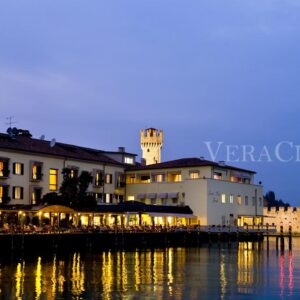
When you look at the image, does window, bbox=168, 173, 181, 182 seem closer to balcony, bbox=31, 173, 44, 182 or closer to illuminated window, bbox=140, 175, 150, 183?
illuminated window, bbox=140, 175, 150, 183

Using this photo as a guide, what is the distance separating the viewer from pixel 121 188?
103m

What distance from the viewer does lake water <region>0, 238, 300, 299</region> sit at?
4247 centimetres

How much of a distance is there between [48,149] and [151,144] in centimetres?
4986

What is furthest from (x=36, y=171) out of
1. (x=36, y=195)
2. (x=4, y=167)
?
(x=4, y=167)

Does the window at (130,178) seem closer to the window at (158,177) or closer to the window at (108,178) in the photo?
the window at (158,177)

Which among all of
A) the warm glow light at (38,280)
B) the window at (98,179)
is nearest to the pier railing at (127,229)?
the warm glow light at (38,280)

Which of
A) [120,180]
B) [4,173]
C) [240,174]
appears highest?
[240,174]

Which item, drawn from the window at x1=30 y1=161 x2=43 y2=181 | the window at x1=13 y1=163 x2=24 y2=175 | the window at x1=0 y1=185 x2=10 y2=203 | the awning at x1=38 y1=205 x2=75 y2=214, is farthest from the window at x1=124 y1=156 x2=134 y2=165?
the awning at x1=38 y1=205 x2=75 y2=214

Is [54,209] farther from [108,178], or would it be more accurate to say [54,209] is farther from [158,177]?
[158,177]

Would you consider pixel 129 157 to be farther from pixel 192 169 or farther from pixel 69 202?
pixel 69 202

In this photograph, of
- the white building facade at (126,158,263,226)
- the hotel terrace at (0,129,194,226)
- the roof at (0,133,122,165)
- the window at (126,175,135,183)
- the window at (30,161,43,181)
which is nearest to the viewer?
the hotel terrace at (0,129,194,226)

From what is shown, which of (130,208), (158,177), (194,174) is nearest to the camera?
(130,208)

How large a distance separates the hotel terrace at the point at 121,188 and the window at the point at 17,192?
0.03 metres

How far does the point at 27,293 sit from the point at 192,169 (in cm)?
6081
